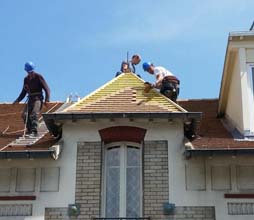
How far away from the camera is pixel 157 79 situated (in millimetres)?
15320

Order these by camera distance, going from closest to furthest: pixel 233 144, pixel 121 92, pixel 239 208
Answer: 1. pixel 239 208
2. pixel 233 144
3. pixel 121 92

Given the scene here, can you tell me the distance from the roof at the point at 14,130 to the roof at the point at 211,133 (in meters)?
3.37

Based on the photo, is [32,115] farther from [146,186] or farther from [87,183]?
[146,186]

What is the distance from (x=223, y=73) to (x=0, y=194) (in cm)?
667

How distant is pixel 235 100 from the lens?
15.3 m

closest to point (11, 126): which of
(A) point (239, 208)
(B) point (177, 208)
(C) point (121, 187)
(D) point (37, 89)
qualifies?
(D) point (37, 89)

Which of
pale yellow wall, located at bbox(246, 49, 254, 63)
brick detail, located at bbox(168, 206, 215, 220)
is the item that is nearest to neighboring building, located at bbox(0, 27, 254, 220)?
brick detail, located at bbox(168, 206, 215, 220)

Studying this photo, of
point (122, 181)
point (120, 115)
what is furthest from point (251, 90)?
point (122, 181)

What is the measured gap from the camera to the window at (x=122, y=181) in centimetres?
1274

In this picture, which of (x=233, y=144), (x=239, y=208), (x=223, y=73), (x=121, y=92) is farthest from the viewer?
(x=223, y=73)

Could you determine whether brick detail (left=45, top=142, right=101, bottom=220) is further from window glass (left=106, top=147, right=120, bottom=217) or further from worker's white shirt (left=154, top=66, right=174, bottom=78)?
worker's white shirt (left=154, top=66, right=174, bottom=78)

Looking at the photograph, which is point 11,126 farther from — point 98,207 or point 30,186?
point 98,207

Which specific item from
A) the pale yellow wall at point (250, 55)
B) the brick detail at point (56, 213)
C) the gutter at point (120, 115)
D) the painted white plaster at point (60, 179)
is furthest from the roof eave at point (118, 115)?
the pale yellow wall at point (250, 55)

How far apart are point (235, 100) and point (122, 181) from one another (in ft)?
13.3
